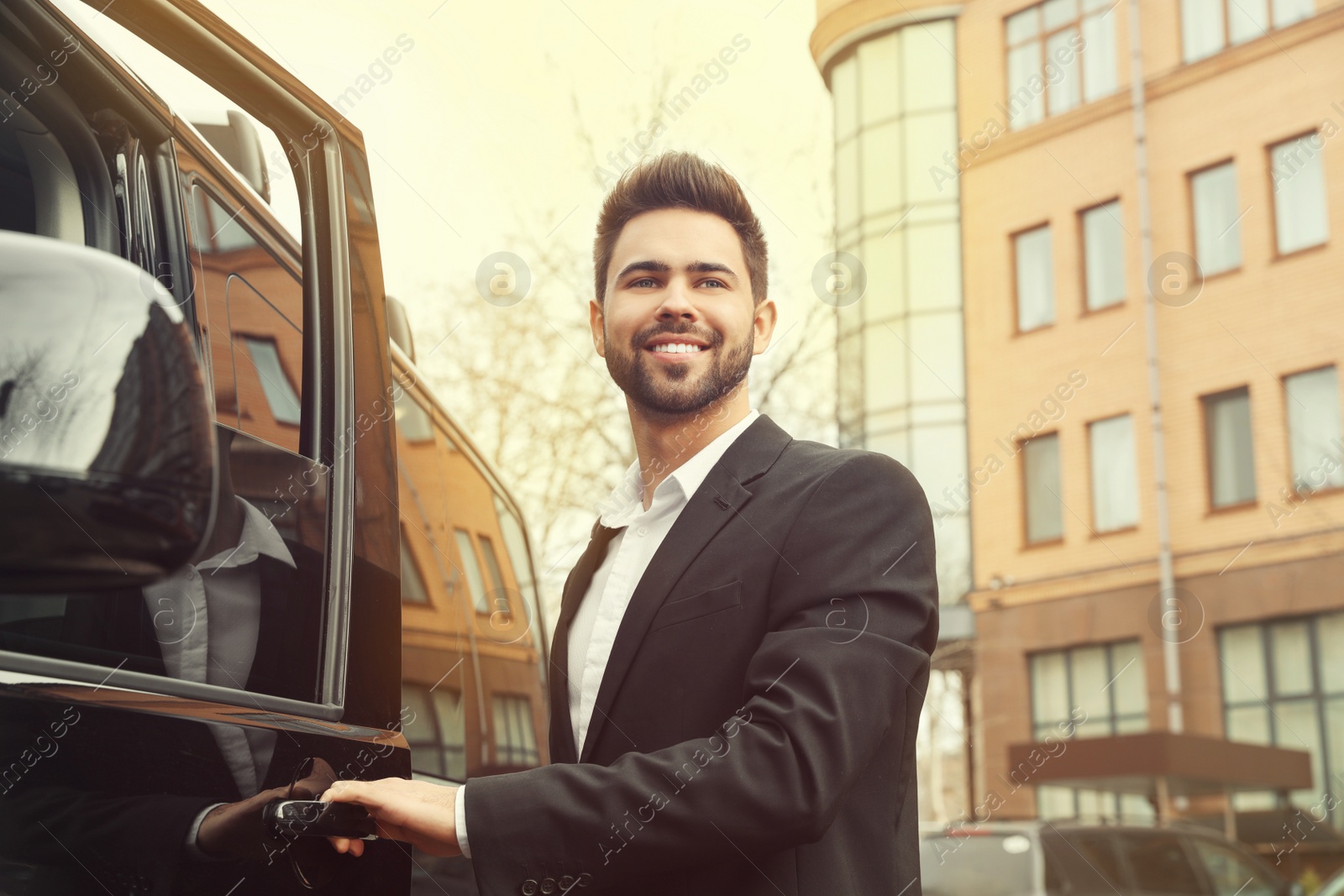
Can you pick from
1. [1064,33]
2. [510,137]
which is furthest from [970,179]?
[510,137]

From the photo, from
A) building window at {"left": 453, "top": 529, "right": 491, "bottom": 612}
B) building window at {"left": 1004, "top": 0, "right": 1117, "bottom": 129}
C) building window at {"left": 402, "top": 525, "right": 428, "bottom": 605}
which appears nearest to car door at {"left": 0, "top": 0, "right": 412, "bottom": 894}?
building window at {"left": 402, "top": 525, "right": 428, "bottom": 605}

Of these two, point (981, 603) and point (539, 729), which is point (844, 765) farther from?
point (981, 603)

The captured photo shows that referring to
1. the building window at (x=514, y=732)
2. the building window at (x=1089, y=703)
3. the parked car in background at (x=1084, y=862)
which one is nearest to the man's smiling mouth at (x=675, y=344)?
the building window at (x=514, y=732)

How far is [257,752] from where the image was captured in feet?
4.22

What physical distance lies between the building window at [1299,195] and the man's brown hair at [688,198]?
63.3 feet

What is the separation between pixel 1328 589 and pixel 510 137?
12.6 m

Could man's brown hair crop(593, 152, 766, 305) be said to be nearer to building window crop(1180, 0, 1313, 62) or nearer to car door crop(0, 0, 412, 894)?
car door crop(0, 0, 412, 894)

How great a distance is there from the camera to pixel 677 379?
2.01 meters

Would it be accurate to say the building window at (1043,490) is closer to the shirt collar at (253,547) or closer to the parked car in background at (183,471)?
the parked car in background at (183,471)

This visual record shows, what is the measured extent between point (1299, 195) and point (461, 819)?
2087 cm

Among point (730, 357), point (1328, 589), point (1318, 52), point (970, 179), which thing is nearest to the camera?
point (730, 357)

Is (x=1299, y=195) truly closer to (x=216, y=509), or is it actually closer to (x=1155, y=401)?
(x=1155, y=401)

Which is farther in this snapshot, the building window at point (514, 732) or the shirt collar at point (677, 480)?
the building window at point (514, 732)

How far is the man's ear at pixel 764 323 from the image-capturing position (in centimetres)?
223
